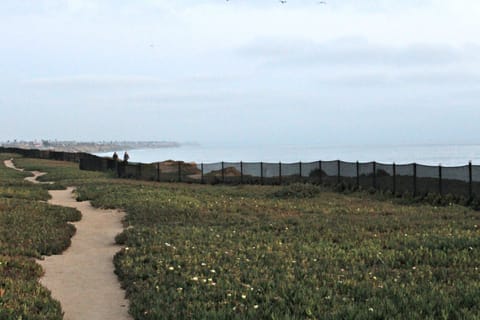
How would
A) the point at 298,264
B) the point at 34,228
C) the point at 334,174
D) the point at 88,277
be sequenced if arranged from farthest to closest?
1. the point at 334,174
2. the point at 34,228
3. the point at 298,264
4. the point at 88,277

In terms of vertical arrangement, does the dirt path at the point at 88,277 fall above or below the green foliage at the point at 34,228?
below

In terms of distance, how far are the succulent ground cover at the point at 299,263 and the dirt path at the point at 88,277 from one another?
0.23 metres

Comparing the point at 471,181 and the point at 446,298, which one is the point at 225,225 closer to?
the point at 446,298

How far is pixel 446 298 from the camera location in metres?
6.07

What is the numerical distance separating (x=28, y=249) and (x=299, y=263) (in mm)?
4545

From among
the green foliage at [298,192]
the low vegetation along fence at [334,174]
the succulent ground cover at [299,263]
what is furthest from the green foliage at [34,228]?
the low vegetation along fence at [334,174]

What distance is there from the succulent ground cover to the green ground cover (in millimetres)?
1061

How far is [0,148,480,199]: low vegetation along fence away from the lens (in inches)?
734

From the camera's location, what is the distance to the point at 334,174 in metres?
24.8

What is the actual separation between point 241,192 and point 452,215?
950cm

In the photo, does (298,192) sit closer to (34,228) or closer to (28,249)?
(34,228)

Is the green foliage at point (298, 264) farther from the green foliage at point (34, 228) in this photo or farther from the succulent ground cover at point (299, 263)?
the green foliage at point (34, 228)

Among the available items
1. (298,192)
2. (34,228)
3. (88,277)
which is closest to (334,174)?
(298,192)

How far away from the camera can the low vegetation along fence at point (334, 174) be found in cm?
1866
